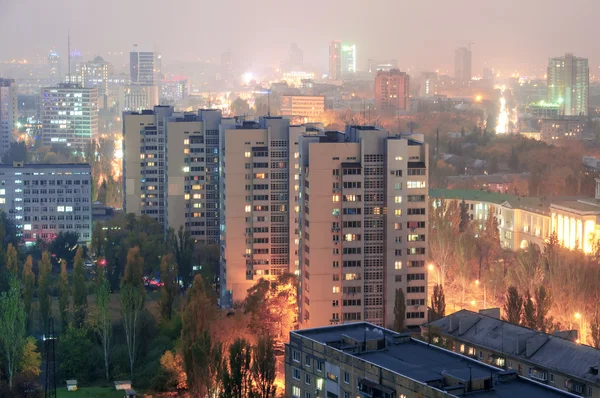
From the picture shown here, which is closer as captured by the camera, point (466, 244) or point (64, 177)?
point (466, 244)

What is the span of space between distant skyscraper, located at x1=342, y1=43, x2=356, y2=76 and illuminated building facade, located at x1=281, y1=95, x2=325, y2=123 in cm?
2710

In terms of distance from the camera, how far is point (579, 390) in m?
11.7

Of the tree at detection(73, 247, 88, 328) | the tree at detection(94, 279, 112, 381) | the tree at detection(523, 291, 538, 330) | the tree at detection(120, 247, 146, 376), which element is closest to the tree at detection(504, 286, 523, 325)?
the tree at detection(523, 291, 538, 330)

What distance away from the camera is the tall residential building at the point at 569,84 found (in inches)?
2237

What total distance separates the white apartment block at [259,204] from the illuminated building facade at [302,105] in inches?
1294

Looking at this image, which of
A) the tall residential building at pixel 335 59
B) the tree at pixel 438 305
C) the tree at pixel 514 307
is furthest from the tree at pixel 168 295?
the tall residential building at pixel 335 59

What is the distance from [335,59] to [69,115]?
3725cm

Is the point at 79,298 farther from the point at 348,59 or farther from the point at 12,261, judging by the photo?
the point at 348,59

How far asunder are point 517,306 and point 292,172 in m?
4.58

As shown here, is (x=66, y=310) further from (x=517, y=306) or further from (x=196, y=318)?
(x=517, y=306)

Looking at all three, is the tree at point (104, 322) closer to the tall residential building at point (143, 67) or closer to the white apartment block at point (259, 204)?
the white apartment block at point (259, 204)

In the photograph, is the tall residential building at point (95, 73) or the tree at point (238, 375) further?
the tall residential building at point (95, 73)

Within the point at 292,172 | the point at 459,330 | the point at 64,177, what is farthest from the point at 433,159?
the point at 459,330

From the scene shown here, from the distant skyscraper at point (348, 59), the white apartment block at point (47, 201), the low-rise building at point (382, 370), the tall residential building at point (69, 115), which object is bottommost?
the low-rise building at point (382, 370)
